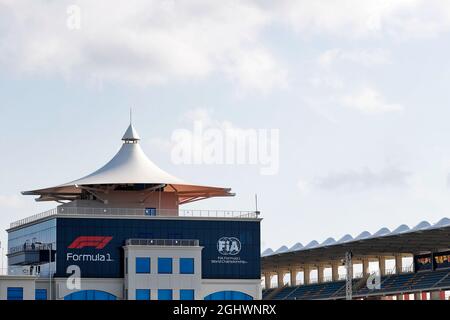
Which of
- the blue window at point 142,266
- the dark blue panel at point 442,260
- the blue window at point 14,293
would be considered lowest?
the blue window at point 14,293

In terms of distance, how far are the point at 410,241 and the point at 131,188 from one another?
1209 inches

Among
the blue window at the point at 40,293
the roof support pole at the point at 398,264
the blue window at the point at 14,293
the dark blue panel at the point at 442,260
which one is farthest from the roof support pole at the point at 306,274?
the blue window at the point at 14,293

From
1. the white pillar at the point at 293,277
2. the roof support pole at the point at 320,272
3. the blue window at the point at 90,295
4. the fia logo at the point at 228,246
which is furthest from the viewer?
the white pillar at the point at 293,277

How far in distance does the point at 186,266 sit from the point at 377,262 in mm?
55247

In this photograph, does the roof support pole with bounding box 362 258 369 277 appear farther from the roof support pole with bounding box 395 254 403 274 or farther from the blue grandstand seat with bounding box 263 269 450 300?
the roof support pole with bounding box 395 254 403 274

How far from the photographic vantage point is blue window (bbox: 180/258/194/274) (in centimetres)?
8594

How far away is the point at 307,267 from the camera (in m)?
141

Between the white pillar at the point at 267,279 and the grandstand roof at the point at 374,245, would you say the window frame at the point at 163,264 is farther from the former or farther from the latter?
the white pillar at the point at 267,279

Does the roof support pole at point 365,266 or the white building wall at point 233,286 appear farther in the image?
the roof support pole at point 365,266

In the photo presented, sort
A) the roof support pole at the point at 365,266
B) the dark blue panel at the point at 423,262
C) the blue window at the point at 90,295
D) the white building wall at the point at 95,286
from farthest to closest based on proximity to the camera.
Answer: the roof support pole at the point at 365,266 < the dark blue panel at the point at 423,262 < the blue window at the point at 90,295 < the white building wall at the point at 95,286

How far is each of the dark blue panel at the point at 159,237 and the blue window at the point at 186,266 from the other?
189 cm

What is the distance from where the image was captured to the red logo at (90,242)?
282 ft
